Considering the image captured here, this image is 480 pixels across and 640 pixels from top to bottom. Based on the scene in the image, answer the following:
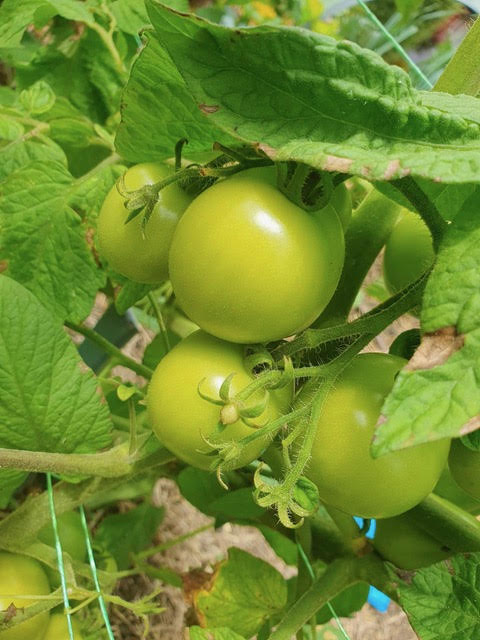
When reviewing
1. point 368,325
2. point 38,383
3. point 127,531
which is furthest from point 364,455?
point 127,531

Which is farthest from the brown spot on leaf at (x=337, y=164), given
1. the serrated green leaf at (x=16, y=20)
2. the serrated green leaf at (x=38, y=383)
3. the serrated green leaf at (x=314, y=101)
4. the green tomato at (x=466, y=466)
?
the serrated green leaf at (x=16, y=20)

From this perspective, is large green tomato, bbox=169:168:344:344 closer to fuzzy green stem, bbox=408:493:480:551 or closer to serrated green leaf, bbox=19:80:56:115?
fuzzy green stem, bbox=408:493:480:551

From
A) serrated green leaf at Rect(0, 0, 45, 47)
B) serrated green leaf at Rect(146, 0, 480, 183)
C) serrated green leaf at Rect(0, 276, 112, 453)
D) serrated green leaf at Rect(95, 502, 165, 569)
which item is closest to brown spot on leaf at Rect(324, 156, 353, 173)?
serrated green leaf at Rect(146, 0, 480, 183)

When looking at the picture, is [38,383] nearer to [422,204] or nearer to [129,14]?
[422,204]

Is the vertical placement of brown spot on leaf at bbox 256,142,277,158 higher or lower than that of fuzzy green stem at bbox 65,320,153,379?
higher

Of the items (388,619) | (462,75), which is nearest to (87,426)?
(462,75)

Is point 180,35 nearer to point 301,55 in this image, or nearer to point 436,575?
point 301,55

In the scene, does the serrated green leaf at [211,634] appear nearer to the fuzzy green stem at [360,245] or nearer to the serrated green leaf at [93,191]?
the fuzzy green stem at [360,245]
